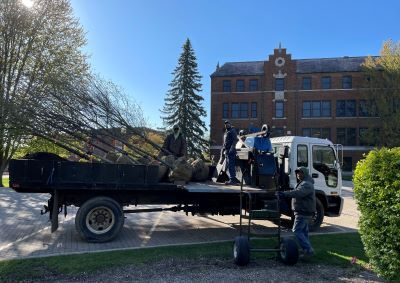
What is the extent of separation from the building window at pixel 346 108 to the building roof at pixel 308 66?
12.1 ft

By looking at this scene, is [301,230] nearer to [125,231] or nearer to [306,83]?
[125,231]

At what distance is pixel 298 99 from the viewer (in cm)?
4412

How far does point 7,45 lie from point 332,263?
68.7 ft

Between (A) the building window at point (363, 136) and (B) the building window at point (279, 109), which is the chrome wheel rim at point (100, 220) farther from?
(B) the building window at point (279, 109)

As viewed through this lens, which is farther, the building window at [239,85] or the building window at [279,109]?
the building window at [239,85]

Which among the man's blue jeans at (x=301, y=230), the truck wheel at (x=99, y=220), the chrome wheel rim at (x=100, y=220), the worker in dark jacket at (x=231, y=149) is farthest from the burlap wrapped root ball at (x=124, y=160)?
the man's blue jeans at (x=301, y=230)

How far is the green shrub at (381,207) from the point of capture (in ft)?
16.6

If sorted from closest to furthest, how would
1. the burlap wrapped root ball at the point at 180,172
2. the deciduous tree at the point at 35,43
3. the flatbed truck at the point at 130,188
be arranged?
the flatbed truck at the point at 130,188 < the burlap wrapped root ball at the point at 180,172 < the deciduous tree at the point at 35,43

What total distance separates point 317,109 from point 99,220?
39.4 meters

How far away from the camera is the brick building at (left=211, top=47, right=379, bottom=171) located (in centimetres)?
4284

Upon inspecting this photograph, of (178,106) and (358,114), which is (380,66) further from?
(178,106)

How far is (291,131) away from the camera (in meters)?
43.8

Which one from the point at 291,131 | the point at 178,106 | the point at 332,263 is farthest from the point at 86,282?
the point at 291,131

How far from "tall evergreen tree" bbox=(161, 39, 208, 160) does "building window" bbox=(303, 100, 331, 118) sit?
12310mm
